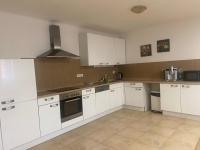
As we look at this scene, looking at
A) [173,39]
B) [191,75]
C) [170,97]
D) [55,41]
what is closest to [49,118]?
[55,41]

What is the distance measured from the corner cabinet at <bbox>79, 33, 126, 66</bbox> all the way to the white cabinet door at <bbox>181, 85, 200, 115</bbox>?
206 cm

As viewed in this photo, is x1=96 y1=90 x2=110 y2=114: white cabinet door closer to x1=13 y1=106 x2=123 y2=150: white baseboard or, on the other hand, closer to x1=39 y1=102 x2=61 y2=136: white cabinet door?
x1=13 y1=106 x2=123 y2=150: white baseboard

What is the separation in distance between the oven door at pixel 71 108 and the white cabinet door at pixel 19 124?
56 cm

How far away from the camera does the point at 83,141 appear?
9.95 ft

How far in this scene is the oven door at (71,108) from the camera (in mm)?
3377

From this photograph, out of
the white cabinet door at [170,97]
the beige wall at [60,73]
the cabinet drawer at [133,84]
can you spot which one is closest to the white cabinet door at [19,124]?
the beige wall at [60,73]

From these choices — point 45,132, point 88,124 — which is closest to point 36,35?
point 45,132

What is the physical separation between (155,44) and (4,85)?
393 cm

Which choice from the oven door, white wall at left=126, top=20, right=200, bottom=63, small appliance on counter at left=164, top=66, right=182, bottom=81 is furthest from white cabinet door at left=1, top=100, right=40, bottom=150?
white wall at left=126, top=20, right=200, bottom=63

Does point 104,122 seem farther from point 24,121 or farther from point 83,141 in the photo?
point 24,121

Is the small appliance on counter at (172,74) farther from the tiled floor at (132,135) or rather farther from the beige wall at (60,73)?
the beige wall at (60,73)

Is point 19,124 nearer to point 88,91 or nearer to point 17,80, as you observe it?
point 17,80

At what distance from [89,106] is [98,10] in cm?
209

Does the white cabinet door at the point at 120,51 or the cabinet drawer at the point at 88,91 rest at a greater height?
the white cabinet door at the point at 120,51
